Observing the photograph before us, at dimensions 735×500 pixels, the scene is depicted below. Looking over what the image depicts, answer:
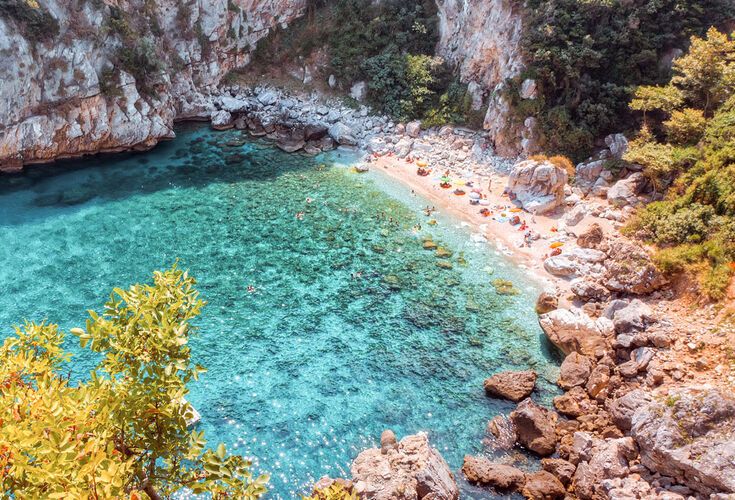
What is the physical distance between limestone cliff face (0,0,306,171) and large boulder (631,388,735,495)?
3920cm

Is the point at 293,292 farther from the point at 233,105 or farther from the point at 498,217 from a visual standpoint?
the point at 233,105

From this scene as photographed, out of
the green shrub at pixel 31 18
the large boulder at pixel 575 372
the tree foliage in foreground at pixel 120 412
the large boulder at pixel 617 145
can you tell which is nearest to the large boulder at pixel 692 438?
the large boulder at pixel 575 372

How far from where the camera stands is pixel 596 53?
3253cm

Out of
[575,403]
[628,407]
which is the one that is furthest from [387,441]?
[628,407]

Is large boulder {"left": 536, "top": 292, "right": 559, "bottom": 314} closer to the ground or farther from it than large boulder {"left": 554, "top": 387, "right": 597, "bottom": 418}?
farther from it

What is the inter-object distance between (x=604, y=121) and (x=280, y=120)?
89.5ft

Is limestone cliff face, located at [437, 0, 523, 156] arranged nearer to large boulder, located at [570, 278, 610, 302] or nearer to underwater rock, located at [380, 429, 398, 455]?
large boulder, located at [570, 278, 610, 302]

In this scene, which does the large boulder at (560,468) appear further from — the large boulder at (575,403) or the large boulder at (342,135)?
the large boulder at (342,135)

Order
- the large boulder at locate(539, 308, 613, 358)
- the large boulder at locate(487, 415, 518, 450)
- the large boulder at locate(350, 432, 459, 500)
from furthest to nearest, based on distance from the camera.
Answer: the large boulder at locate(539, 308, 613, 358) → the large boulder at locate(487, 415, 518, 450) → the large boulder at locate(350, 432, 459, 500)

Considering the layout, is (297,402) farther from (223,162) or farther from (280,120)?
(280,120)

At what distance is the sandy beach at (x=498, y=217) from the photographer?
28172mm

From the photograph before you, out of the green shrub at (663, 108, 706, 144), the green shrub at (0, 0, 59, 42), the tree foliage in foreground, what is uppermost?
the green shrub at (663, 108, 706, 144)

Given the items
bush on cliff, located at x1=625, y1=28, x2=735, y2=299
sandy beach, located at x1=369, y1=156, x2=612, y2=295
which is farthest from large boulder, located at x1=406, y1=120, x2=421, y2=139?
bush on cliff, located at x1=625, y1=28, x2=735, y2=299

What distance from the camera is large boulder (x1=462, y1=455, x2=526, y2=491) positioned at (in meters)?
16.0
